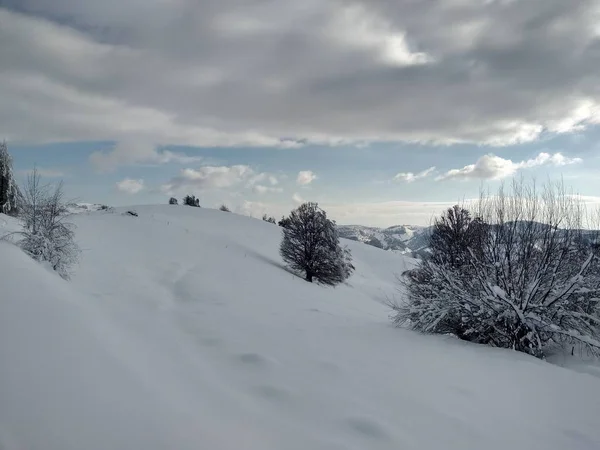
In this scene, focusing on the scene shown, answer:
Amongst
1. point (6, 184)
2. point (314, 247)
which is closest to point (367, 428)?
point (314, 247)

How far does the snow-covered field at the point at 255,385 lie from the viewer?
10.8ft

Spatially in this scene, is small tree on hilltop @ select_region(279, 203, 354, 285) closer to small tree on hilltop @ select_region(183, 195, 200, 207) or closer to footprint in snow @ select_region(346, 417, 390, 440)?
footprint in snow @ select_region(346, 417, 390, 440)

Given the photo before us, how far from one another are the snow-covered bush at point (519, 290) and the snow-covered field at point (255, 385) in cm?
86

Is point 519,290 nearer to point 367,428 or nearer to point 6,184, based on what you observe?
point 367,428

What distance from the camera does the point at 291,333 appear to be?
7.62m

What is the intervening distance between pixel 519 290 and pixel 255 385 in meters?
6.52

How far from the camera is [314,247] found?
24.5m

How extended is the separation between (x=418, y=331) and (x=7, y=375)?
7873 millimetres

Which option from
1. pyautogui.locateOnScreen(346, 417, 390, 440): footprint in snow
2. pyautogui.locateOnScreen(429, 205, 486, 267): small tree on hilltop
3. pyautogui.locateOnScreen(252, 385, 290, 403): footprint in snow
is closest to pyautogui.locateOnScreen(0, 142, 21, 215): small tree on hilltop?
pyautogui.locateOnScreen(429, 205, 486, 267): small tree on hilltop

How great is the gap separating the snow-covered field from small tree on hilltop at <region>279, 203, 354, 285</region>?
14859mm

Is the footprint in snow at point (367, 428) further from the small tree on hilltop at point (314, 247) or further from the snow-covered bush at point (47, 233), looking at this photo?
the small tree on hilltop at point (314, 247)

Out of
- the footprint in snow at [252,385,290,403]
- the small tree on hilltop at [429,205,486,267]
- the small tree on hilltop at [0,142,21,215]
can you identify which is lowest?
the footprint in snow at [252,385,290,403]

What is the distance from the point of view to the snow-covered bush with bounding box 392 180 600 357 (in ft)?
25.3

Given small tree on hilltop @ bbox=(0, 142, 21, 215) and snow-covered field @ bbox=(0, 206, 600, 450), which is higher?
small tree on hilltop @ bbox=(0, 142, 21, 215)
